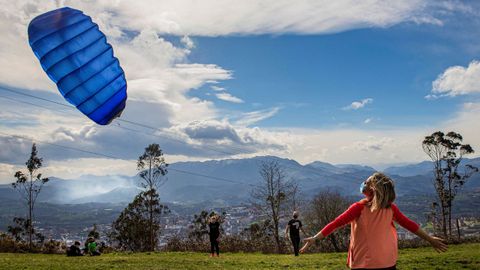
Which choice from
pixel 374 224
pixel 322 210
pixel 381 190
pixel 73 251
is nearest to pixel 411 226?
pixel 374 224

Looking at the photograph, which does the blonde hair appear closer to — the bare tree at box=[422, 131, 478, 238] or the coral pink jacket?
the coral pink jacket

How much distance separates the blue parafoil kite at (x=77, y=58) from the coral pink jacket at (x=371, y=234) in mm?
9303

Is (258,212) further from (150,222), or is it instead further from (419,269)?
(419,269)

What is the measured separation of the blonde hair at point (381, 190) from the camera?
6402mm

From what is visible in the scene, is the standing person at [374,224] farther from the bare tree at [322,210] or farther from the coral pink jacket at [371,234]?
the bare tree at [322,210]

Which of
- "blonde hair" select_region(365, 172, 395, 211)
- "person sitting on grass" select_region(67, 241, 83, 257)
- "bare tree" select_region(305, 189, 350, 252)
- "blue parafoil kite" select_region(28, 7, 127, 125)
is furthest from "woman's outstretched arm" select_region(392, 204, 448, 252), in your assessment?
"bare tree" select_region(305, 189, 350, 252)

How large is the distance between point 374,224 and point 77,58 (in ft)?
33.0

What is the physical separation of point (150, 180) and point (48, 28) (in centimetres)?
4468

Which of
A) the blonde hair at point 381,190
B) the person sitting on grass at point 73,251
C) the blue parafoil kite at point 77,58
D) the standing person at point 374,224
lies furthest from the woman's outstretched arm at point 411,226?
the person sitting on grass at point 73,251

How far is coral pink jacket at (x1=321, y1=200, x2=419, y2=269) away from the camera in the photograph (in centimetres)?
646

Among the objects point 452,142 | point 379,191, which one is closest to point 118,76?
point 379,191

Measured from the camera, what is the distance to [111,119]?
14.7m

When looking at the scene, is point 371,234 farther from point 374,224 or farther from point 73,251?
point 73,251

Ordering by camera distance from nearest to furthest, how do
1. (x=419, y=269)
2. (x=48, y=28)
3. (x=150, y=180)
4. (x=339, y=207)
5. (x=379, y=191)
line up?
(x=379, y=191) < (x=48, y=28) < (x=419, y=269) < (x=150, y=180) < (x=339, y=207)
